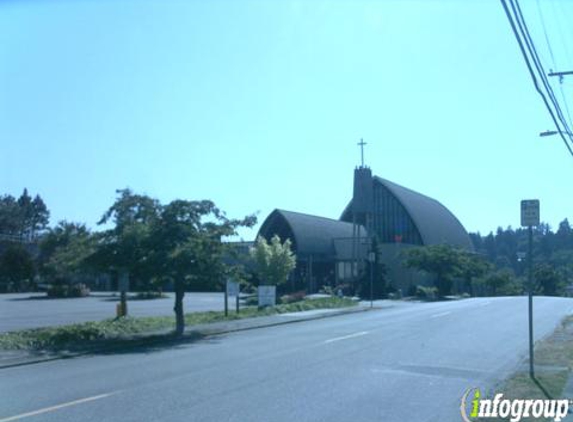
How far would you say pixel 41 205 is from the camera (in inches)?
4510

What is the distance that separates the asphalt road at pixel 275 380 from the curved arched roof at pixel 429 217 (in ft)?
203

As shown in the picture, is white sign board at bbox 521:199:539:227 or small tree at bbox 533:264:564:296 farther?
small tree at bbox 533:264:564:296

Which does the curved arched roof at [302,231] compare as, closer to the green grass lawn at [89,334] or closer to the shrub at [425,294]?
the shrub at [425,294]

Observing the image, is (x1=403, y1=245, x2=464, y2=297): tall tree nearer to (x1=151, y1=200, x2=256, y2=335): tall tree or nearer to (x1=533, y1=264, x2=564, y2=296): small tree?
(x1=533, y1=264, x2=564, y2=296): small tree

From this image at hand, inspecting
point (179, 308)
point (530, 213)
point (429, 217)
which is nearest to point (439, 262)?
point (429, 217)

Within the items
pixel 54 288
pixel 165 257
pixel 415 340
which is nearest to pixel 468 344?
pixel 415 340

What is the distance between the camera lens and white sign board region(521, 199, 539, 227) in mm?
12898

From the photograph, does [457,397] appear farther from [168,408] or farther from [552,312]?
[552,312]

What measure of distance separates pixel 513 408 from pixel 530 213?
4469 millimetres

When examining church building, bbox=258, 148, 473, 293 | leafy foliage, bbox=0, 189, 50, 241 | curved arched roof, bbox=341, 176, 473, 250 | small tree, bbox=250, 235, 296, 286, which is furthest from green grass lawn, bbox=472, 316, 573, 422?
leafy foliage, bbox=0, 189, 50, 241

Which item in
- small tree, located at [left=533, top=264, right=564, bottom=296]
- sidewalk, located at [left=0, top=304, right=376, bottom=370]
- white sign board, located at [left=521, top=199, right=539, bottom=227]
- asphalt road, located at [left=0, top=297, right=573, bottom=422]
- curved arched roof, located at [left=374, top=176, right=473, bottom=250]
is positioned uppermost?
curved arched roof, located at [left=374, top=176, right=473, bottom=250]

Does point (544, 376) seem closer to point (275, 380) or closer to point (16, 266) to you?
point (275, 380)

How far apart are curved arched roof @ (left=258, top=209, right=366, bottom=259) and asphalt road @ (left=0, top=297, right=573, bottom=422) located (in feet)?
163

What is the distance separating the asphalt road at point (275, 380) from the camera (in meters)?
9.75
